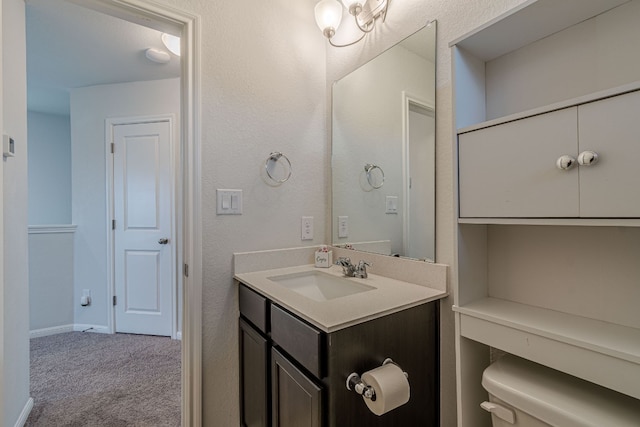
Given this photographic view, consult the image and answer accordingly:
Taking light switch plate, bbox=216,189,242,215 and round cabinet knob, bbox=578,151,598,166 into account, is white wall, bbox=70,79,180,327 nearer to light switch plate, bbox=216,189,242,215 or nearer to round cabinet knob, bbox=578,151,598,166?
light switch plate, bbox=216,189,242,215

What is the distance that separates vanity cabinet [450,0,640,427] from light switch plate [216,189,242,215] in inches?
40.9

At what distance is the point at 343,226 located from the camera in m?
1.64

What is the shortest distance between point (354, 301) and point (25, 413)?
6.90 feet

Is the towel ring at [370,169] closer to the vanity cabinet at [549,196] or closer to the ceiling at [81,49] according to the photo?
the vanity cabinet at [549,196]

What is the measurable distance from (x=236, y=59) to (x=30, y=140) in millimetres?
4190

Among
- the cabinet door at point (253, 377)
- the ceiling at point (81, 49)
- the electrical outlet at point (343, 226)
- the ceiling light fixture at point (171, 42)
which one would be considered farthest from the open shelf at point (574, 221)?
the ceiling at point (81, 49)

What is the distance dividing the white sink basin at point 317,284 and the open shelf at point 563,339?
57 centimetres

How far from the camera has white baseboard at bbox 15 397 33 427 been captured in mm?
1509

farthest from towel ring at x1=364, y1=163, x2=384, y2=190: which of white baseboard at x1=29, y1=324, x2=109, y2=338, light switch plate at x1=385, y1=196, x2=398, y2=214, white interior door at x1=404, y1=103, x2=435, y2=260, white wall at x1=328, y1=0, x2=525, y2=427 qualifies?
white baseboard at x1=29, y1=324, x2=109, y2=338

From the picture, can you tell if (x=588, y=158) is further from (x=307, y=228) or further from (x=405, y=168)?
(x=307, y=228)

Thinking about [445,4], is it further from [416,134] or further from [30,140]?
[30,140]

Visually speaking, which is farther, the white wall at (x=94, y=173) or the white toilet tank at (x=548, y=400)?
the white wall at (x=94, y=173)

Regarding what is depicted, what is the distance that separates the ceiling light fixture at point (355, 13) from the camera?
4.48 feet

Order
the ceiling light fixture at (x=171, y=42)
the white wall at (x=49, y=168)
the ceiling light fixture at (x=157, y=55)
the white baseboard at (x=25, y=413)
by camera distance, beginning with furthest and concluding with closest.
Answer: the white wall at (x=49, y=168), the ceiling light fixture at (x=157, y=55), the ceiling light fixture at (x=171, y=42), the white baseboard at (x=25, y=413)
